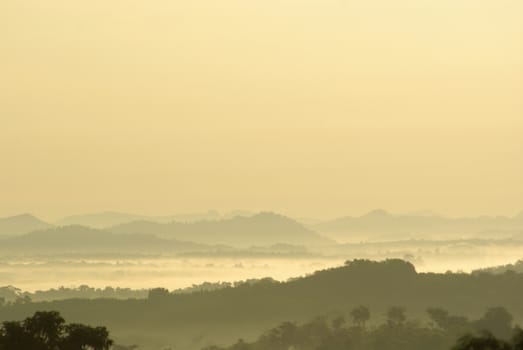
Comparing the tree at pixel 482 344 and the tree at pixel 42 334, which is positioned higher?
the tree at pixel 42 334

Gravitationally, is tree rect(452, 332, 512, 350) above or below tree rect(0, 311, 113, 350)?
below

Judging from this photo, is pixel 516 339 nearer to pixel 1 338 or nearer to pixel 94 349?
pixel 94 349

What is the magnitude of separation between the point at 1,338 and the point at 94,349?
47.5 feet

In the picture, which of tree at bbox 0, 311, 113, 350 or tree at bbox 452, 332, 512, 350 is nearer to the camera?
tree at bbox 452, 332, 512, 350

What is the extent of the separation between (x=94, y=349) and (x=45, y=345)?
757cm

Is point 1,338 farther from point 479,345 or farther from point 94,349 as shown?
point 479,345

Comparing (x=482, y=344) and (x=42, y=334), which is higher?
(x=42, y=334)

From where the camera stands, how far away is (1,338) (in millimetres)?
147500

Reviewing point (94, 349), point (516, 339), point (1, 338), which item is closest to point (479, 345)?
point (516, 339)

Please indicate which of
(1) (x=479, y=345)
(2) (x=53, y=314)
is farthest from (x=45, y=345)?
(1) (x=479, y=345)

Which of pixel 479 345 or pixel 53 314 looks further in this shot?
pixel 53 314

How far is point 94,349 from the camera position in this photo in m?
139

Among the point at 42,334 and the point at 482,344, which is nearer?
the point at 482,344

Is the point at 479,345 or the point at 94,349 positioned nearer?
the point at 479,345
